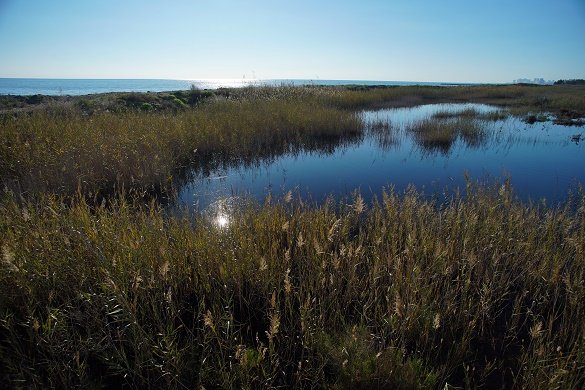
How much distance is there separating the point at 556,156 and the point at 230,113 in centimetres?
1065

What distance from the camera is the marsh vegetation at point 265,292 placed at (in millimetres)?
2020

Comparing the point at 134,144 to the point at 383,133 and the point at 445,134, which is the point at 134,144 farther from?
the point at 445,134

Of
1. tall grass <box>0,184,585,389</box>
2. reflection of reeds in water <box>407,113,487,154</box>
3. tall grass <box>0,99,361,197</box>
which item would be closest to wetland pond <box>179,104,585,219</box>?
reflection of reeds in water <box>407,113,487,154</box>

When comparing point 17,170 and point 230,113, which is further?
point 230,113

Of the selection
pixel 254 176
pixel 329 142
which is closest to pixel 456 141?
pixel 329 142

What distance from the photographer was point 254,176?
24.8 feet

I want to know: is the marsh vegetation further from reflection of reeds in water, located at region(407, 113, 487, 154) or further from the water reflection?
reflection of reeds in water, located at region(407, 113, 487, 154)

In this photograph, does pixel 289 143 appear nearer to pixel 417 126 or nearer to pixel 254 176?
pixel 254 176

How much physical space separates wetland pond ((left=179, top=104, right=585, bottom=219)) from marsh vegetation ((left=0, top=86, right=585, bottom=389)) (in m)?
0.91

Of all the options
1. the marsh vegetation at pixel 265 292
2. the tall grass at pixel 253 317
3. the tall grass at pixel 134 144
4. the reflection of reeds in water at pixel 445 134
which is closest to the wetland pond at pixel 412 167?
the reflection of reeds in water at pixel 445 134

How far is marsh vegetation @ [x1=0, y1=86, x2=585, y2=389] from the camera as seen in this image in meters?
2.02

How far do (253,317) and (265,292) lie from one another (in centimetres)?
25

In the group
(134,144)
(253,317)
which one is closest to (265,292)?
(253,317)

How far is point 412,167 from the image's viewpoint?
8289 mm
